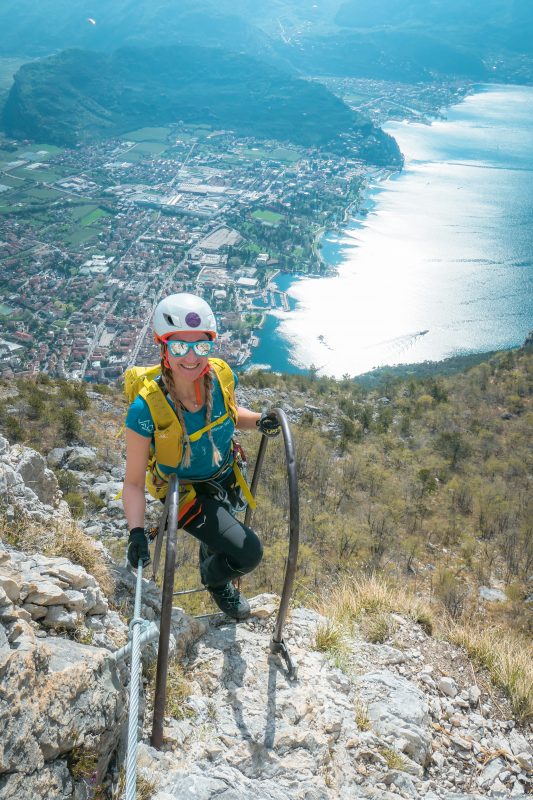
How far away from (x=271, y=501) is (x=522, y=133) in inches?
3621

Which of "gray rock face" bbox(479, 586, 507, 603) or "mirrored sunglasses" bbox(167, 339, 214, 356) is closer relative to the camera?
"mirrored sunglasses" bbox(167, 339, 214, 356)

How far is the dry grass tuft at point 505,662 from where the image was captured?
8.93 ft

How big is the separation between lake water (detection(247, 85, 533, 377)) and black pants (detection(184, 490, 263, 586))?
83.5 feet

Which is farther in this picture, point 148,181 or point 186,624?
point 148,181

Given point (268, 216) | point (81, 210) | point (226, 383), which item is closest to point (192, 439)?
point (226, 383)

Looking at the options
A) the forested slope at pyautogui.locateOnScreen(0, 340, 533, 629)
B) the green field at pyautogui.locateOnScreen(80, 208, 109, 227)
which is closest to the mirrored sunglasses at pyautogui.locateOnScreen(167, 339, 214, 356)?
the forested slope at pyautogui.locateOnScreen(0, 340, 533, 629)

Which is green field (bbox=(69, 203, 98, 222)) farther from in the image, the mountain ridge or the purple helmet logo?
the purple helmet logo

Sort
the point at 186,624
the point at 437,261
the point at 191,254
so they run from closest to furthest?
the point at 186,624 < the point at 437,261 < the point at 191,254

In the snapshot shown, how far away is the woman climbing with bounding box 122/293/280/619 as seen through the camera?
7.70 ft

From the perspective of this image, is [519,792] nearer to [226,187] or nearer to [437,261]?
[437,261]

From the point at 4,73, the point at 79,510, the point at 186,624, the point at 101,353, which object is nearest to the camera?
the point at 186,624

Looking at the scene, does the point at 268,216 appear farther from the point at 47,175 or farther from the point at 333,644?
the point at 333,644

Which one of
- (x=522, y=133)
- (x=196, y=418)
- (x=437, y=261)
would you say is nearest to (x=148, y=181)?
Answer: (x=437, y=261)

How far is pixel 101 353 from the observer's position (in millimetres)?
30469
